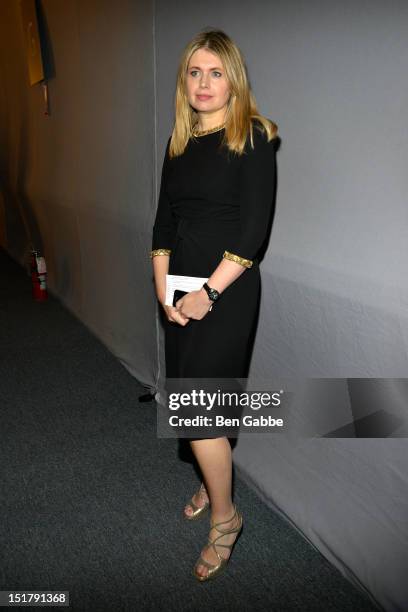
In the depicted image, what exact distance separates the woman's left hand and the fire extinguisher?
2945mm

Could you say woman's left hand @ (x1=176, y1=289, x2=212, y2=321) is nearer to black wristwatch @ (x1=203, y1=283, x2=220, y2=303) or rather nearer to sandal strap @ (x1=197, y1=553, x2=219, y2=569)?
black wristwatch @ (x1=203, y1=283, x2=220, y2=303)

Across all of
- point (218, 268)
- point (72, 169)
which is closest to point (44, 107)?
point (72, 169)

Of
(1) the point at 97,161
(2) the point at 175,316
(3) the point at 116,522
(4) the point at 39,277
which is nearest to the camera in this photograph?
(2) the point at 175,316

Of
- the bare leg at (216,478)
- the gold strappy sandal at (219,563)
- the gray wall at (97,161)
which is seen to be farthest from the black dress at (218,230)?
the gray wall at (97,161)

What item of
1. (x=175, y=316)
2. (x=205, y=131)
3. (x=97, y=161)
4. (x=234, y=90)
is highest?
(x=234, y=90)

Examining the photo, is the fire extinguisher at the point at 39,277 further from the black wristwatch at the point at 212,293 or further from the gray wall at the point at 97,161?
the black wristwatch at the point at 212,293

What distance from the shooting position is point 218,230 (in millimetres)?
1399

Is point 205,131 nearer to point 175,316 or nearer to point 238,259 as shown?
point 238,259

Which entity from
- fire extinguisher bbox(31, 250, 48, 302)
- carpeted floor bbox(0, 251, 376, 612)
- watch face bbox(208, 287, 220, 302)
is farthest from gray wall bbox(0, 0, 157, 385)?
watch face bbox(208, 287, 220, 302)

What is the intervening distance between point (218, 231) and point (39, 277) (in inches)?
118

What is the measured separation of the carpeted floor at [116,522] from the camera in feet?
4.89

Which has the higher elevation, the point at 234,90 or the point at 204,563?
the point at 234,90

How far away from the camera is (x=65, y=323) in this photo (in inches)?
143

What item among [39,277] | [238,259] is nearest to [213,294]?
[238,259]
